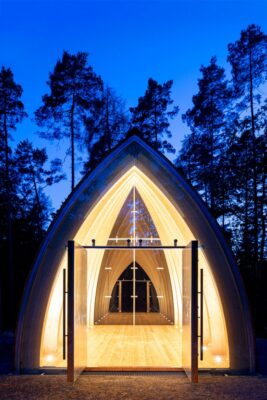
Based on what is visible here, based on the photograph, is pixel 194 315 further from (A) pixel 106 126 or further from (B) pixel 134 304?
(A) pixel 106 126

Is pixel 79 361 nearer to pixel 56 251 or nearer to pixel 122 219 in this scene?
pixel 56 251

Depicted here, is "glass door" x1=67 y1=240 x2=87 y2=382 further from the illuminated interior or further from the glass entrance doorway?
the glass entrance doorway

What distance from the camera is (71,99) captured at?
2345 cm

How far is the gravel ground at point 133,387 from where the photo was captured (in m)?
7.25

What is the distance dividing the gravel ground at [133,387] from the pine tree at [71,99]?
616 inches

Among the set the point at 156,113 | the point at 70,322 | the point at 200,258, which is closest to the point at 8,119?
the point at 156,113

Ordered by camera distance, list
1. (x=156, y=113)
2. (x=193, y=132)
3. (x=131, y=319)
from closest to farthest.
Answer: (x=131, y=319)
(x=193, y=132)
(x=156, y=113)

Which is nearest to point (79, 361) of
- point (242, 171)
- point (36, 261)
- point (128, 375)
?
point (128, 375)

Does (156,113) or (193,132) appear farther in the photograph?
(156,113)

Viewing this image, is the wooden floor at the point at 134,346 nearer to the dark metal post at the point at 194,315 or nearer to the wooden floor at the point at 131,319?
the wooden floor at the point at 131,319

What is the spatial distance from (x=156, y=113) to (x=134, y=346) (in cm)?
1788

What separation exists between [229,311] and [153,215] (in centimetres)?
733

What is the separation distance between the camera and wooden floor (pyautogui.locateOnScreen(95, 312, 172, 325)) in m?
16.3

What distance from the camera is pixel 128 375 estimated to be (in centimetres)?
865
